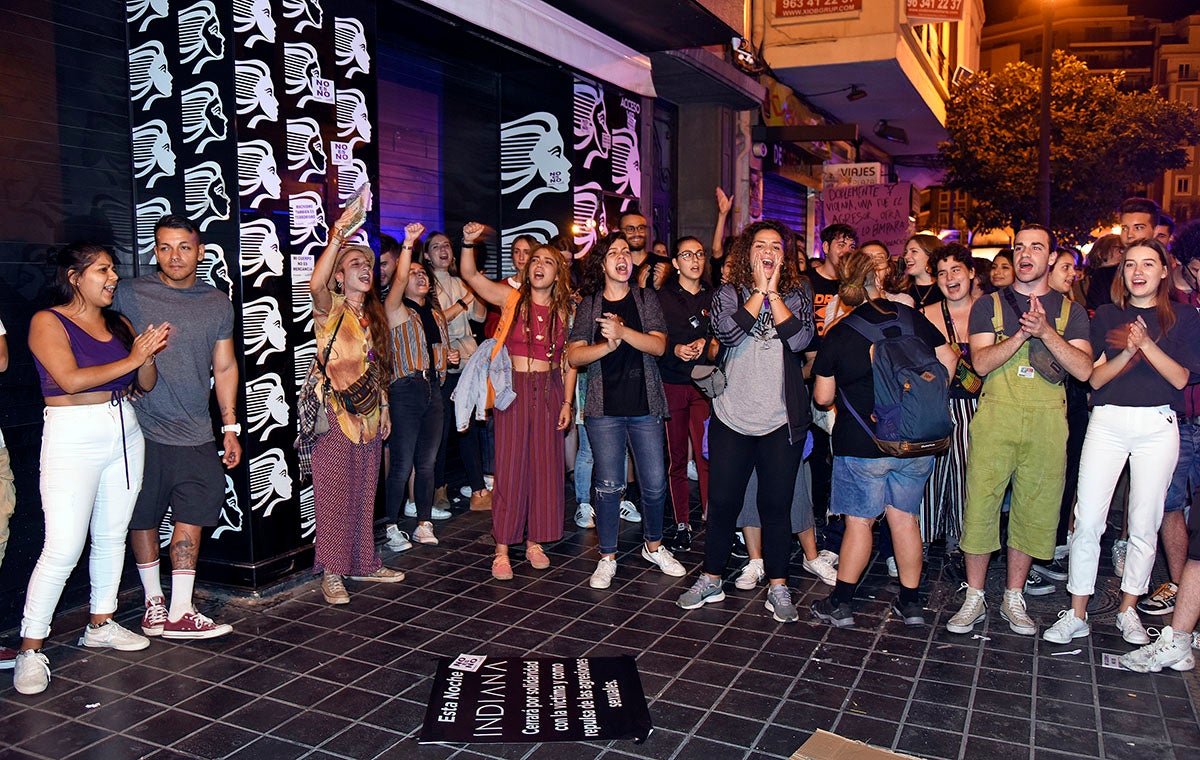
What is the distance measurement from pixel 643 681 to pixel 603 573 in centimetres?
149

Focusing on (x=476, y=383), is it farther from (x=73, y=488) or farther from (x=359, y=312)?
(x=73, y=488)

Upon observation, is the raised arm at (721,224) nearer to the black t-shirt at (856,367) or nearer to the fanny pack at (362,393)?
the black t-shirt at (856,367)

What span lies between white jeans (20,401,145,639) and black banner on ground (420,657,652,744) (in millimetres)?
1929

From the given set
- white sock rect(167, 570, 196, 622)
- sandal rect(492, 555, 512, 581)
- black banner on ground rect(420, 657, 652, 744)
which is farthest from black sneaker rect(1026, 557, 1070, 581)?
white sock rect(167, 570, 196, 622)

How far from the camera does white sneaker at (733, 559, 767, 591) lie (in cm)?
602

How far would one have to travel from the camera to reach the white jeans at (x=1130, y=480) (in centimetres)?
501

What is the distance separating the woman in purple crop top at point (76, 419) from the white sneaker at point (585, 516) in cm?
358

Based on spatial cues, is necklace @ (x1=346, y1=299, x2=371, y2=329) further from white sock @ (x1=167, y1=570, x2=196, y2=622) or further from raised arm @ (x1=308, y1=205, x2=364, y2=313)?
white sock @ (x1=167, y1=570, x2=196, y2=622)

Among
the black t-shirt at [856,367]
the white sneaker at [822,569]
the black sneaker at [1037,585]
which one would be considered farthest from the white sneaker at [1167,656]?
the white sneaker at [822,569]

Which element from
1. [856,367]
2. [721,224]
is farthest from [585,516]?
[856,367]

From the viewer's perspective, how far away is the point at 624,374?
612 cm

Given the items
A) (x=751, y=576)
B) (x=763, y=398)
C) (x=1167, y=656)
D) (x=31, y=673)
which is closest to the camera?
(x=31, y=673)

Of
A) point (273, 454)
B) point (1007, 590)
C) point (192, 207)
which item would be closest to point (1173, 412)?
point (1007, 590)

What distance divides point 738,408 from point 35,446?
4.06 m
